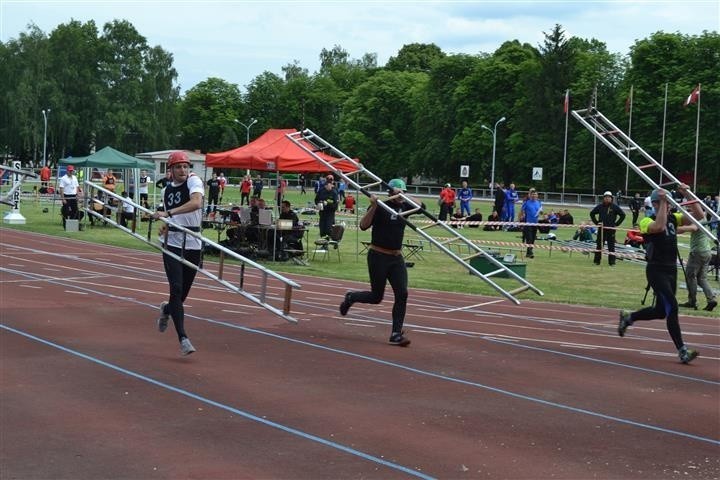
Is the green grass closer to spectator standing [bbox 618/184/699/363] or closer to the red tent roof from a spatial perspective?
the red tent roof

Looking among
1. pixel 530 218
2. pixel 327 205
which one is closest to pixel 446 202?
pixel 530 218

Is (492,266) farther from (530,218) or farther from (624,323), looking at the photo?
(530,218)

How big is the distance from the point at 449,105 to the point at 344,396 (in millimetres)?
80953

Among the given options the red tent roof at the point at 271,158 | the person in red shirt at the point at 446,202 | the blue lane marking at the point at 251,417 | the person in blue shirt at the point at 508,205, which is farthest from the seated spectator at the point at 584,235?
the blue lane marking at the point at 251,417

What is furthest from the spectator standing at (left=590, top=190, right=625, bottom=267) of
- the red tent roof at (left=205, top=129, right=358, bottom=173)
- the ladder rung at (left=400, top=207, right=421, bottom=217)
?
the ladder rung at (left=400, top=207, right=421, bottom=217)

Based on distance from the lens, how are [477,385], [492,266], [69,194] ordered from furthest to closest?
1. [69,194]
2. [492,266]
3. [477,385]

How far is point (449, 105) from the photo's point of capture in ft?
287

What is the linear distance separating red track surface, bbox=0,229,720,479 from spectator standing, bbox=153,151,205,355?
22.7 inches

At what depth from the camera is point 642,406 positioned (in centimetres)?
802

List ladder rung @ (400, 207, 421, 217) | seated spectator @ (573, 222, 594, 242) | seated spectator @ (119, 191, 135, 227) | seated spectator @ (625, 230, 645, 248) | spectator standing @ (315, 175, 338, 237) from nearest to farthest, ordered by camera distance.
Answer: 1. ladder rung @ (400, 207, 421, 217)
2. seated spectator @ (119, 191, 135, 227)
3. spectator standing @ (315, 175, 338, 237)
4. seated spectator @ (625, 230, 645, 248)
5. seated spectator @ (573, 222, 594, 242)

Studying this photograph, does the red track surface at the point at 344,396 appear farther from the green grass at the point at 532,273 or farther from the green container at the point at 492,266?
the green container at the point at 492,266

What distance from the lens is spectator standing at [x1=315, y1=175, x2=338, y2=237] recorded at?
24875mm

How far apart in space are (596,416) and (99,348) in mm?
5127

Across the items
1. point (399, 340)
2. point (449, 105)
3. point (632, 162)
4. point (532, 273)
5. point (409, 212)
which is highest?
point (449, 105)
